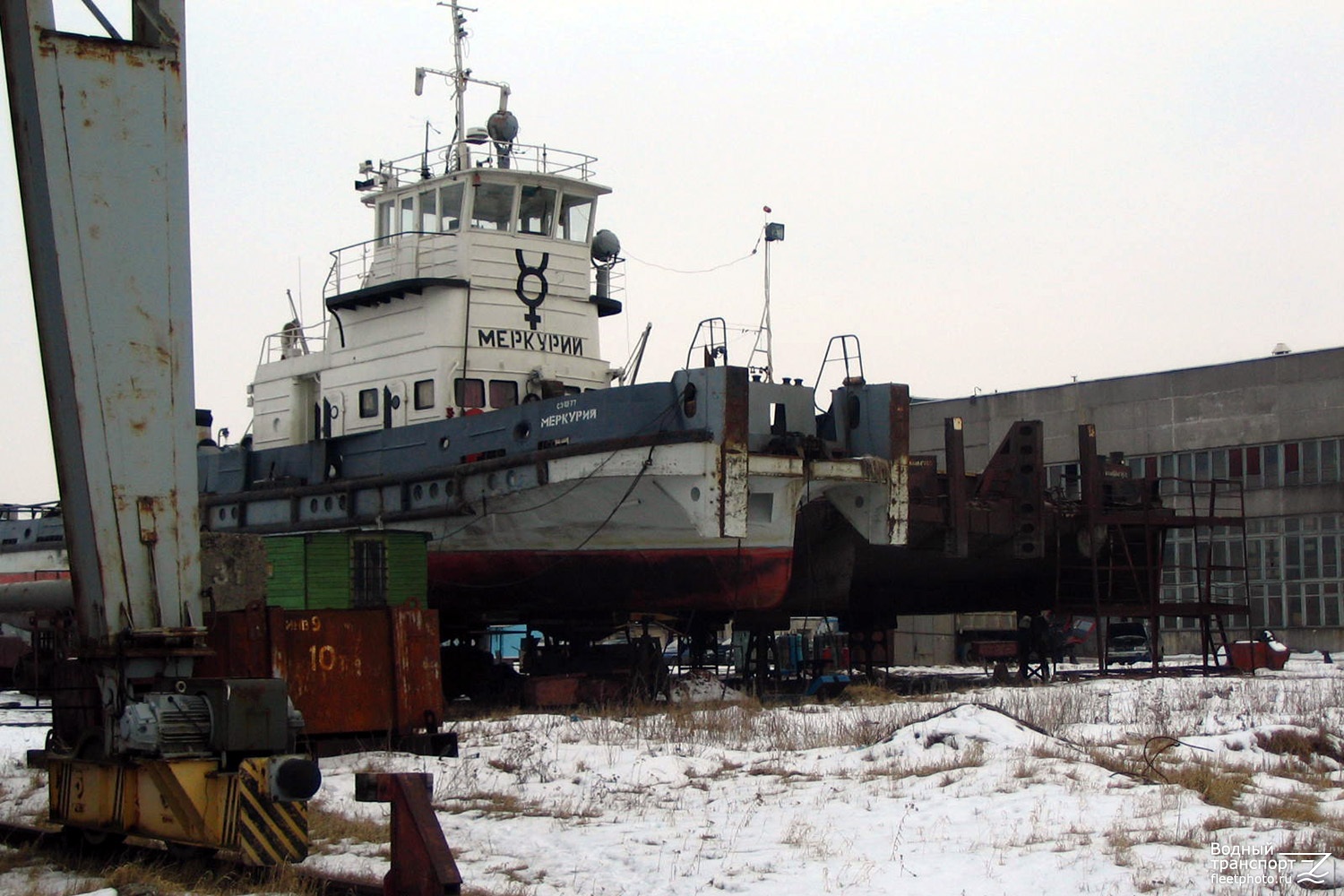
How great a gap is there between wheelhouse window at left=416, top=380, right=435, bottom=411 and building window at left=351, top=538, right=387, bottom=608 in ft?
18.8

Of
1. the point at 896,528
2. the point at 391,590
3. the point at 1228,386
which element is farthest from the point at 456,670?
the point at 1228,386

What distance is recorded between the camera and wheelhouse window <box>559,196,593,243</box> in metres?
20.6

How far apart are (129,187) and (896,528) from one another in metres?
11.9

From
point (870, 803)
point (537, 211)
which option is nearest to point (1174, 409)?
point (537, 211)

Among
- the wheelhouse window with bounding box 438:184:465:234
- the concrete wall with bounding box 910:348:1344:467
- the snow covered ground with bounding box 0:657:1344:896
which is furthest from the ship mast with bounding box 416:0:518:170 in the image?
the concrete wall with bounding box 910:348:1344:467

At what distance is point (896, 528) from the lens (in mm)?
17594

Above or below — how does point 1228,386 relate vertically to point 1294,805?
above

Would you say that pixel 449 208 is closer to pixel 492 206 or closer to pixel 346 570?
pixel 492 206

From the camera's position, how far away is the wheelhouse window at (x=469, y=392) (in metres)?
19.0

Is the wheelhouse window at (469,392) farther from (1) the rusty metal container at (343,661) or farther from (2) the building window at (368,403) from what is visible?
(1) the rusty metal container at (343,661)

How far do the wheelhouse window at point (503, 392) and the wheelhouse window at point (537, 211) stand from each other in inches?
90.8

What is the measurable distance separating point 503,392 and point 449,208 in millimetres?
2921

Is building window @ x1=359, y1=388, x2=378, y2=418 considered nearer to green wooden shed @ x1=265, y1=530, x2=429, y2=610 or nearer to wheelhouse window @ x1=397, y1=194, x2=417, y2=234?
wheelhouse window @ x1=397, y1=194, x2=417, y2=234

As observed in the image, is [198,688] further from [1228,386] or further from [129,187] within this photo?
[1228,386]
